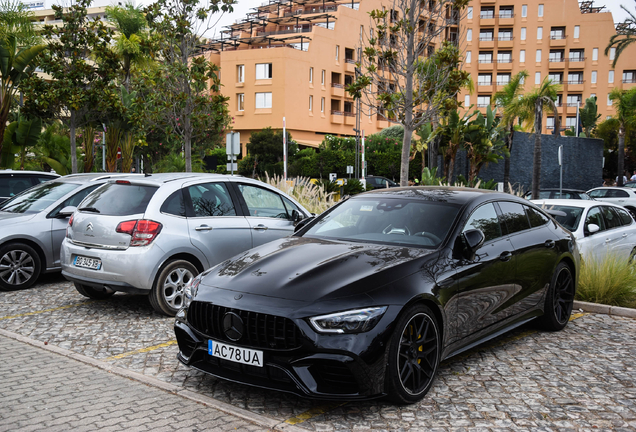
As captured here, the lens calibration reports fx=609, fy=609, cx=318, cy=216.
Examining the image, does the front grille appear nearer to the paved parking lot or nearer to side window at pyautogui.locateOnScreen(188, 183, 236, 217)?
the paved parking lot

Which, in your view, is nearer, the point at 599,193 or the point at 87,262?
the point at 87,262

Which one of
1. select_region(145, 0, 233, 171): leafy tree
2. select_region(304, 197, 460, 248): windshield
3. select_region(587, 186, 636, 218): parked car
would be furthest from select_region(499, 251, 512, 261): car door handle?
select_region(587, 186, 636, 218): parked car

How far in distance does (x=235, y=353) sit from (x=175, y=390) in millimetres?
787

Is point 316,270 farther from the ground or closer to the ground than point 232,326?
farther from the ground

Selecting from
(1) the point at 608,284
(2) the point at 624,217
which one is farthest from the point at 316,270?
(2) the point at 624,217

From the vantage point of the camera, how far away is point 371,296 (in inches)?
166

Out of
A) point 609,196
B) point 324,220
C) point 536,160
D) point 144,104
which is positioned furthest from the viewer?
point 536,160

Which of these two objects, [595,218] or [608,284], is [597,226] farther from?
[608,284]

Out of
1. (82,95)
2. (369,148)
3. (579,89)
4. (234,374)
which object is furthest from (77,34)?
(579,89)

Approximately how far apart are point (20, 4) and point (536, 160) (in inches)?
900

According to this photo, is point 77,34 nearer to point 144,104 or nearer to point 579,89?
point 144,104

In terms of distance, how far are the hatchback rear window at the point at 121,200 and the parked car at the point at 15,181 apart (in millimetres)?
4418

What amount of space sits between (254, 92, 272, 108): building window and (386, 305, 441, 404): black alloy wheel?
197ft

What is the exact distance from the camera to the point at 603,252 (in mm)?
9305
